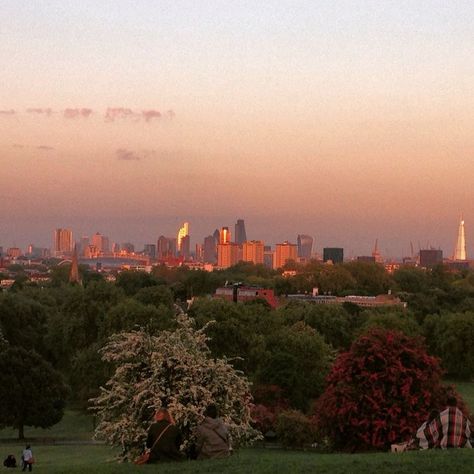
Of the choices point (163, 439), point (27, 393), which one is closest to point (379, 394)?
A: point (163, 439)

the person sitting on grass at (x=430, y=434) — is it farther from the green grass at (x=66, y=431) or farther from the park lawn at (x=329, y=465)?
the green grass at (x=66, y=431)

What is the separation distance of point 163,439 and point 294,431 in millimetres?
25513

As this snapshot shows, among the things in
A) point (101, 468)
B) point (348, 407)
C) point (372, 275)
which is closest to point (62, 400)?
point (348, 407)

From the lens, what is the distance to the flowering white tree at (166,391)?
79.9ft

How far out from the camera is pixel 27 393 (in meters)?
48.6

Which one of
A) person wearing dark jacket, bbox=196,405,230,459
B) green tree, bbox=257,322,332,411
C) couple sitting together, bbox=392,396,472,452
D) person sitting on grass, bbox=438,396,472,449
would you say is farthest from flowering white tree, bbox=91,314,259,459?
green tree, bbox=257,322,332,411

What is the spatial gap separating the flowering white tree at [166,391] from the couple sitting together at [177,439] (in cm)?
388

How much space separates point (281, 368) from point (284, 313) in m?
34.5

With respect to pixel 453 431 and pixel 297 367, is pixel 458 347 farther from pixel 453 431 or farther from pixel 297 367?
pixel 453 431

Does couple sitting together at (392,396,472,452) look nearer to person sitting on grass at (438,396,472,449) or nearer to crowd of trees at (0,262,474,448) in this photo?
person sitting on grass at (438,396,472,449)

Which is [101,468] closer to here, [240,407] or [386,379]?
[240,407]

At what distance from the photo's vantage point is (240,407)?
87.7 ft

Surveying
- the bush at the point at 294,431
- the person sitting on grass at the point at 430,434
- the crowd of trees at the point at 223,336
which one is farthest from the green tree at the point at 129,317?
the person sitting on grass at the point at 430,434

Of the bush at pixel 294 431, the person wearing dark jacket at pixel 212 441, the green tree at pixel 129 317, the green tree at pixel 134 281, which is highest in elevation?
the green tree at pixel 134 281
